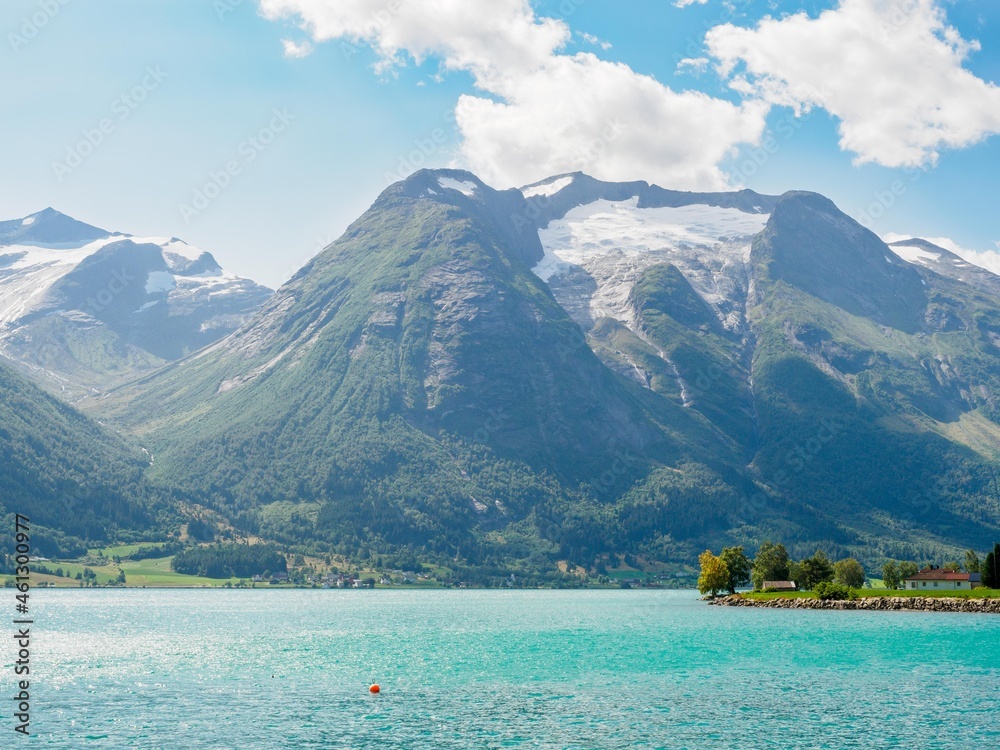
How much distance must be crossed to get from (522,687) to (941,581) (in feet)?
486

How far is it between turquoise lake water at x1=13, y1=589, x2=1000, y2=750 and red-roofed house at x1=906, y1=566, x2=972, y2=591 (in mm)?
Answer: 58727

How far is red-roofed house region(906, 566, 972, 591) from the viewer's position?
19212cm

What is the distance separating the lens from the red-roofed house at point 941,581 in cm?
19212

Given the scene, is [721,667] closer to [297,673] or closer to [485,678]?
[485,678]

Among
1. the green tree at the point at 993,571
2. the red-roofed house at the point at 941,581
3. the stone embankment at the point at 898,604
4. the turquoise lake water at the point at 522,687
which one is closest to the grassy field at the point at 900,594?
the stone embankment at the point at 898,604

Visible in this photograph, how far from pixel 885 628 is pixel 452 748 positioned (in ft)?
319

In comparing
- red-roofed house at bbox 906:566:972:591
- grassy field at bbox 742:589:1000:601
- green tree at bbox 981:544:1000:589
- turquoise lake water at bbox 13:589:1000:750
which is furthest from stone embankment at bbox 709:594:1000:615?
turquoise lake water at bbox 13:589:1000:750

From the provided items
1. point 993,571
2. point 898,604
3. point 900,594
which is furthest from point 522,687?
point 900,594

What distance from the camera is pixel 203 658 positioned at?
3802 inches

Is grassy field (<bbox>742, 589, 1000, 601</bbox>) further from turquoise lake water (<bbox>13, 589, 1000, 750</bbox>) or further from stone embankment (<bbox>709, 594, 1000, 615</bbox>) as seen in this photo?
turquoise lake water (<bbox>13, 589, 1000, 750</bbox>)

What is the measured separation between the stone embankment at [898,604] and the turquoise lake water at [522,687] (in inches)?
1071

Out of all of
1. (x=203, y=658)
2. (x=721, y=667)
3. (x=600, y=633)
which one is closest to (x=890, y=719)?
(x=721, y=667)

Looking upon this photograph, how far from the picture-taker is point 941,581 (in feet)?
641

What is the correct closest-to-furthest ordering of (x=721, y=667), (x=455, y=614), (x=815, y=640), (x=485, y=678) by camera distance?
(x=485, y=678), (x=721, y=667), (x=815, y=640), (x=455, y=614)
